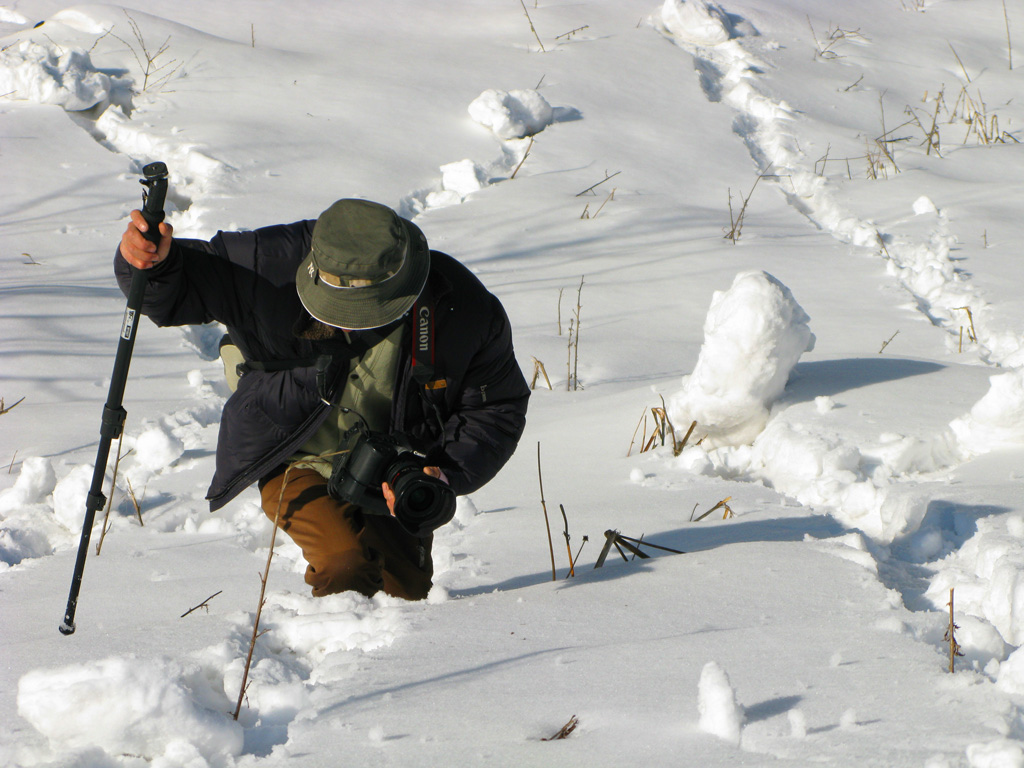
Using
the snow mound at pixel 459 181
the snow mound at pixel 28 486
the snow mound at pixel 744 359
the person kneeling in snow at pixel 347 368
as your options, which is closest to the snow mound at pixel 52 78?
the snow mound at pixel 459 181

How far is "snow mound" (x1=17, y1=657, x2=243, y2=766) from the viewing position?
1372mm

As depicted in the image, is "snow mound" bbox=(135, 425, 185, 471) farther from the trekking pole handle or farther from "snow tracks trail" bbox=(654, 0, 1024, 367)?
"snow tracks trail" bbox=(654, 0, 1024, 367)

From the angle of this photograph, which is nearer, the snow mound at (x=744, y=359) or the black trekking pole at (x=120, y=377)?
the black trekking pole at (x=120, y=377)

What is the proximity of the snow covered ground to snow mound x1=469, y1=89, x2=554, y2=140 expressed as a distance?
34 mm

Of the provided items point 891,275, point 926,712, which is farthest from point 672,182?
point 926,712

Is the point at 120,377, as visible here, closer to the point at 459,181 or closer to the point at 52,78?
the point at 459,181

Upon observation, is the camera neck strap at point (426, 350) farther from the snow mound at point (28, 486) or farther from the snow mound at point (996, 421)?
the snow mound at point (996, 421)

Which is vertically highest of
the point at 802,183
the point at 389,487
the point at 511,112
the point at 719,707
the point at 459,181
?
the point at 719,707

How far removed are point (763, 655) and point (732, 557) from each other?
615 mm

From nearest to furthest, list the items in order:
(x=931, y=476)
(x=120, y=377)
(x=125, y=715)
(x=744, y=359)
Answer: (x=125, y=715) → (x=120, y=377) → (x=931, y=476) → (x=744, y=359)

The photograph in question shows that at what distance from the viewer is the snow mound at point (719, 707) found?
1389mm

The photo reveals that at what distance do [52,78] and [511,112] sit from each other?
3327 mm

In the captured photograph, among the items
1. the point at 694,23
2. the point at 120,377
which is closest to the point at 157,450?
the point at 120,377

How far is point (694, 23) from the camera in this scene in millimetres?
9633
